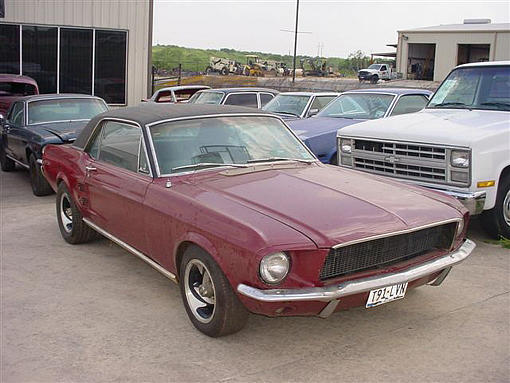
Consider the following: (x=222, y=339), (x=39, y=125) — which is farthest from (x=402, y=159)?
(x=39, y=125)

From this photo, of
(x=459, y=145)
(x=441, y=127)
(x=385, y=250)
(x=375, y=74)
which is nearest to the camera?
(x=385, y=250)

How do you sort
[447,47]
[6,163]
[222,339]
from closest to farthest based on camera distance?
[222,339] < [6,163] < [447,47]

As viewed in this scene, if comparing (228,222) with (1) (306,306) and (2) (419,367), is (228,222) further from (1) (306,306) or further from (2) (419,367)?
(2) (419,367)

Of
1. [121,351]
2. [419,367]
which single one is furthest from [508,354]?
[121,351]

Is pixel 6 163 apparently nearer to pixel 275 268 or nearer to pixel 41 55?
pixel 41 55

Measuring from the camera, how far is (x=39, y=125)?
975 centimetres

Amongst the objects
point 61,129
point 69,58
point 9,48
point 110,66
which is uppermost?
point 9,48

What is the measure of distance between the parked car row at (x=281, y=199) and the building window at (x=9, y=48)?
13011 millimetres

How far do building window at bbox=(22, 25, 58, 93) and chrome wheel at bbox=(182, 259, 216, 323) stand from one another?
1635 cm

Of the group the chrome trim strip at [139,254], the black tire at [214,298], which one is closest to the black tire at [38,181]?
the chrome trim strip at [139,254]

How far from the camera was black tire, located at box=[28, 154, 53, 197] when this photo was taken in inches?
351

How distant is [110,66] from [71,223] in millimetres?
14577

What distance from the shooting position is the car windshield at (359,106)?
9.77 metres

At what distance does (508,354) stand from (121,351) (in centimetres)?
247
